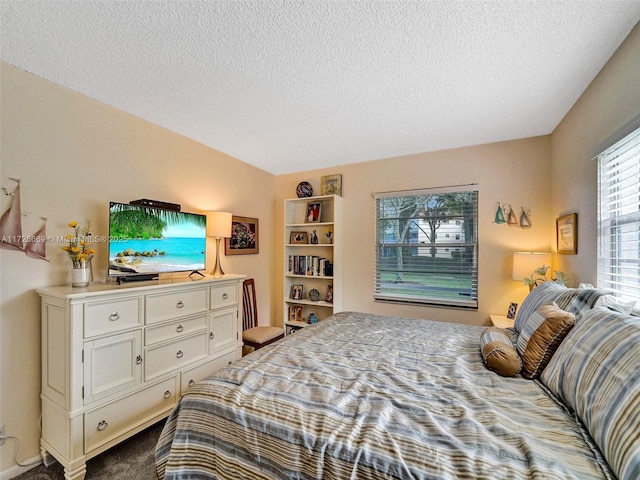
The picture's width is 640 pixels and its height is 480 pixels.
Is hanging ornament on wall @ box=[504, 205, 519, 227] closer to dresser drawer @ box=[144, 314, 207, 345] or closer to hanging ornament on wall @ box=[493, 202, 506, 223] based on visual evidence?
hanging ornament on wall @ box=[493, 202, 506, 223]

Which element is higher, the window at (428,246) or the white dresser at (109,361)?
the window at (428,246)

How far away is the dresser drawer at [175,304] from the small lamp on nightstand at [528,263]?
9.63 feet

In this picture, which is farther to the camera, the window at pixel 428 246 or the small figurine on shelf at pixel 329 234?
the small figurine on shelf at pixel 329 234

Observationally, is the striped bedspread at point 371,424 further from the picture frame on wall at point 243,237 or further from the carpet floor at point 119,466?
the picture frame on wall at point 243,237

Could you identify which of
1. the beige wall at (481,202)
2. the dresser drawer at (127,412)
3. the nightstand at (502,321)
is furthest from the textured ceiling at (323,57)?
the dresser drawer at (127,412)

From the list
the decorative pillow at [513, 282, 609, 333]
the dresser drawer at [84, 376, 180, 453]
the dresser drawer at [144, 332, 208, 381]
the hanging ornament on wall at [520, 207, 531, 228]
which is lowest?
the dresser drawer at [84, 376, 180, 453]

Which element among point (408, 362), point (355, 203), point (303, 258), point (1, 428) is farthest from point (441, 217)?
point (1, 428)

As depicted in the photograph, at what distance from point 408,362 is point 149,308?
5.83ft

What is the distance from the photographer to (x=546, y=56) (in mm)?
1654

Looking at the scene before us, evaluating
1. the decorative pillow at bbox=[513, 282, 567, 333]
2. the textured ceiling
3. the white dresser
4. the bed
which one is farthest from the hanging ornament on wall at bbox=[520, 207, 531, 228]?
the white dresser

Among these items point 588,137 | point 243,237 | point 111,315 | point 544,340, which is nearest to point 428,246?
point 588,137

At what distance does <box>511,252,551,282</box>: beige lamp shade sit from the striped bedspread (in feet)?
4.94

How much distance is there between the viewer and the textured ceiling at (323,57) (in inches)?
53.4

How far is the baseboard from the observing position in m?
1.66
